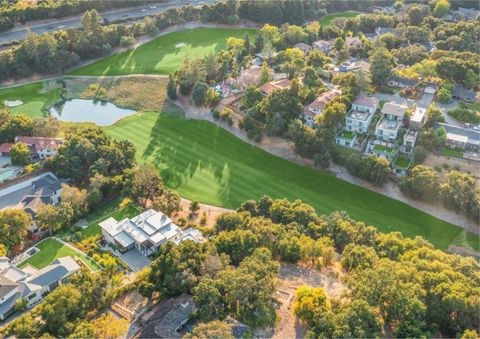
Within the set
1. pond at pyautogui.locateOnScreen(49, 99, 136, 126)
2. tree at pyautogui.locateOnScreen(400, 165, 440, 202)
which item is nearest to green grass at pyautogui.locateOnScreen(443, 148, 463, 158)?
tree at pyautogui.locateOnScreen(400, 165, 440, 202)

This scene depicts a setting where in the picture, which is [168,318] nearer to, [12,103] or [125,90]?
[125,90]

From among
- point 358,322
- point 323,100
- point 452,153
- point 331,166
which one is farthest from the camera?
point 323,100

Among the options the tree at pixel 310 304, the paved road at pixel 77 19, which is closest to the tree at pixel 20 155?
the paved road at pixel 77 19

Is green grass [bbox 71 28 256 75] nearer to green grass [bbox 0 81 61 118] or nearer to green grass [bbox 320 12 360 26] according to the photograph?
green grass [bbox 0 81 61 118]

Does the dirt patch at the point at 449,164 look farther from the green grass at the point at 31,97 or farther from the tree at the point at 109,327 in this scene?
the green grass at the point at 31,97

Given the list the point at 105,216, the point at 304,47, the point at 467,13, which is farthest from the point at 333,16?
the point at 105,216

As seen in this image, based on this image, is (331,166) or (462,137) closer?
(462,137)

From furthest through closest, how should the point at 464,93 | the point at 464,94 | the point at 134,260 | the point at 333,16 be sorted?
the point at 333,16 < the point at 464,93 < the point at 464,94 < the point at 134,260
